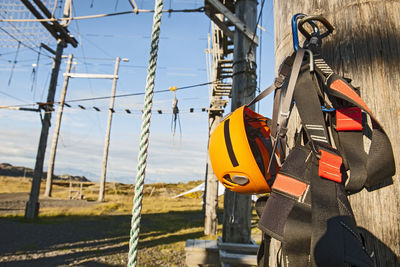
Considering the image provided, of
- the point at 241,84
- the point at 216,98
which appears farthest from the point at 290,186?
the point at 216,98

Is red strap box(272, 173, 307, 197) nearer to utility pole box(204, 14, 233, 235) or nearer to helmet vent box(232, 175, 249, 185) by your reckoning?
helmet vent box(232, 175, 249, 185)

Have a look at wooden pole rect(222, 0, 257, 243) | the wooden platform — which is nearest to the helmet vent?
the wooden platform

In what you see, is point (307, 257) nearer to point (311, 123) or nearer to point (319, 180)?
point (319, 180)

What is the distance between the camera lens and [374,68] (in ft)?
3.60

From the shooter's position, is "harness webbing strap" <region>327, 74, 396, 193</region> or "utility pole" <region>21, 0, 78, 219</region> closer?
"harness webbing strap" <region>327, 74, 396, 193</region>

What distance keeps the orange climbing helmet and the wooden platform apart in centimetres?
338

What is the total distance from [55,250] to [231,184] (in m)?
8.50

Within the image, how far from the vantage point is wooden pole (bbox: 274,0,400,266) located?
3.24 ft

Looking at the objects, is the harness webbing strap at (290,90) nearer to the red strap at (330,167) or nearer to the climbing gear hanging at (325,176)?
the climbing gear hanging at (325,176)

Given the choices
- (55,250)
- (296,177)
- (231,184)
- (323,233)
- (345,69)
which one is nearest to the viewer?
(323,233)

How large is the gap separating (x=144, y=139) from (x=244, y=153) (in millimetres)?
498

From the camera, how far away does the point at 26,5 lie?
10531 millimetres

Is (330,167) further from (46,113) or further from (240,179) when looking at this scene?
(46,113)

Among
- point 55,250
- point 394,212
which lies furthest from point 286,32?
point 55,250
